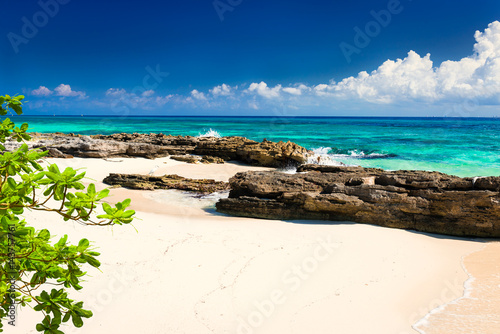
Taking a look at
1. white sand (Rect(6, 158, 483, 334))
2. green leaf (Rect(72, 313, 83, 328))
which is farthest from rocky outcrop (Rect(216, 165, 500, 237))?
green leaf (Rect(72, 313, 83, 328))

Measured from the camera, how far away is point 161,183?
36.2 feet

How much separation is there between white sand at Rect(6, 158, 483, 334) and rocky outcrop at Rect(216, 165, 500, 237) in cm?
36

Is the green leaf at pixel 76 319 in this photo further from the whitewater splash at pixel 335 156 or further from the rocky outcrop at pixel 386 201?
the whitewater splash at pixel 335 156

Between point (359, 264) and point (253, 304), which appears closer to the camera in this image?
point (253, 304)

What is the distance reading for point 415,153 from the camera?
26.6 metres

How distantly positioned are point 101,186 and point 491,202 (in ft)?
34.0

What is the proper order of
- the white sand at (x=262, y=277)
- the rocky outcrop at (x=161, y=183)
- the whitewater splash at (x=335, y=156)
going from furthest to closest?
the whitewater splash at (x=335, y=156) < the rocky outcrop at (x=161, y=183) < the white sand at (x=262, y=277)

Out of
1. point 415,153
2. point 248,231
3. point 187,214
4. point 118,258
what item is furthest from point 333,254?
point 415,153

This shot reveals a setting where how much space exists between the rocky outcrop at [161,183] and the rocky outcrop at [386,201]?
8.96ft

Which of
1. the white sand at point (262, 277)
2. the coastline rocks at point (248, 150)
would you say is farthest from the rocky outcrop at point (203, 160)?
the white sand at point (262, 277)

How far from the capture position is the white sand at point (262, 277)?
3.61m

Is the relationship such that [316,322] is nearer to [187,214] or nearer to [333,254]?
[333,254]

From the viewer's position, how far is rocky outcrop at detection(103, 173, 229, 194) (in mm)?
10680

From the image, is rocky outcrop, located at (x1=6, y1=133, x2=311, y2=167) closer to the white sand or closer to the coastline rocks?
the coastline rocks
